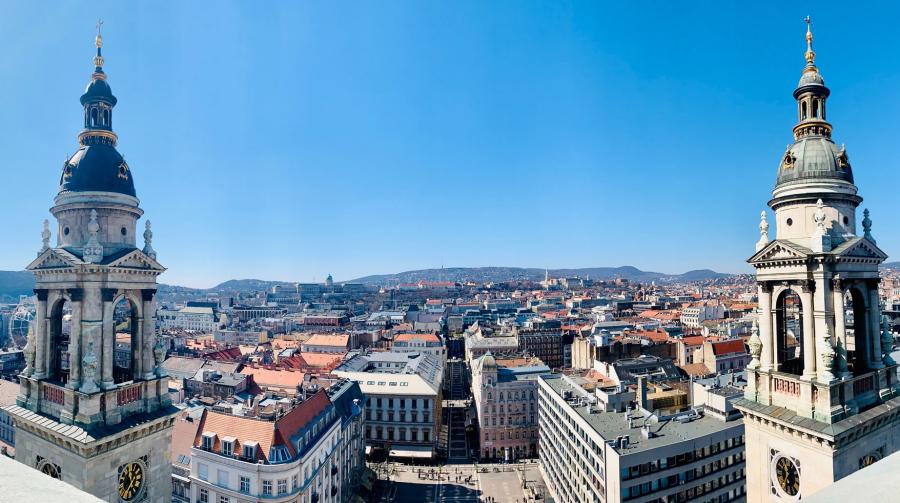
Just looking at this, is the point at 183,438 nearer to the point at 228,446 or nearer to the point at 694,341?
the point at 228,446

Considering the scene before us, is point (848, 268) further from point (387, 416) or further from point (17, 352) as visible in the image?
point (17, 352)

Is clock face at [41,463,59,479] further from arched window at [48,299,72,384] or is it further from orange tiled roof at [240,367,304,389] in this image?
orange tiled roof at [240,367,304,389]

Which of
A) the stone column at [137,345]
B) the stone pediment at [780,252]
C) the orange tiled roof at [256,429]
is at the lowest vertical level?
the orange tiled roof at [256,429]

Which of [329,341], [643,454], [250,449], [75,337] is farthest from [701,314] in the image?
[75,337]

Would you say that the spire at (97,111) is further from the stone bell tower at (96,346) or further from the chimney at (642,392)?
the chimney at (642,392)

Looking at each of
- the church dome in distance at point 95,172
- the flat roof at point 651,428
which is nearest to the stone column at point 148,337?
the church dome in distance at point 95,172

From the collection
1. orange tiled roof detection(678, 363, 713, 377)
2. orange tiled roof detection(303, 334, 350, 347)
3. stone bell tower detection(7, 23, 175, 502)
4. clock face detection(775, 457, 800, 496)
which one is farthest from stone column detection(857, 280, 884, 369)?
orange tiled roof detection(303, 334, 350, 347)
